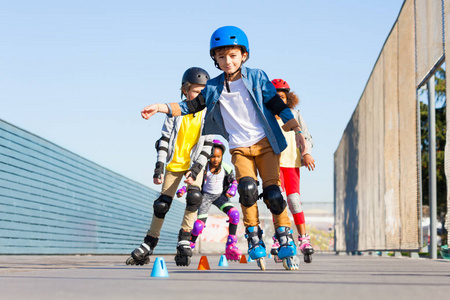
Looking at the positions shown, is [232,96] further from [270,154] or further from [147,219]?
[147,219]

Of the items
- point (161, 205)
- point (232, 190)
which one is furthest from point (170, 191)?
point (232, 190)

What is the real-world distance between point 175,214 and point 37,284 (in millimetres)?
28718

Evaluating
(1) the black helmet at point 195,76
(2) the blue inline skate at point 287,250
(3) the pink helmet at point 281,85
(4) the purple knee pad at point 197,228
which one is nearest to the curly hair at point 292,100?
(3) the pink helmet at point 281,85

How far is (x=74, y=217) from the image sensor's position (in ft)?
51.6

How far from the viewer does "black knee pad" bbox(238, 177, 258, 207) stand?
176 inches

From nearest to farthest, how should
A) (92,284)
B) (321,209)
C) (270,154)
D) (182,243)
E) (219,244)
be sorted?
(92,284) < (270,154) < (182,243) < (219,244) < (321,209)

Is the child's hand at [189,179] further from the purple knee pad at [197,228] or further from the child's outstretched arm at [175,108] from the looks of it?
the purple knee pad at [197,228]

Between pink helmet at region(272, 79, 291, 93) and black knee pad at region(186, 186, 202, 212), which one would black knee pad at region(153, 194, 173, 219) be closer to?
black knee pad at region(186, 186, 202, 212)

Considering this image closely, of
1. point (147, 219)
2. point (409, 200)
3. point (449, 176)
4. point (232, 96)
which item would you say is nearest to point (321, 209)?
point (147, 219)

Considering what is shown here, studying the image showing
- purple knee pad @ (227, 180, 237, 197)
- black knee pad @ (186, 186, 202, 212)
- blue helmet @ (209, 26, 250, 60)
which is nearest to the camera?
blue helmet @ (209, 26, 250, 60)

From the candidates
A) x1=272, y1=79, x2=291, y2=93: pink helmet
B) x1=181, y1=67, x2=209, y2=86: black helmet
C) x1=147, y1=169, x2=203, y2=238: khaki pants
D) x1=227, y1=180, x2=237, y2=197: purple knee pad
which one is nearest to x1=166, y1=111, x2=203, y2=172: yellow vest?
x1=147, y1=169, x2=203, y2=238: khaki pants

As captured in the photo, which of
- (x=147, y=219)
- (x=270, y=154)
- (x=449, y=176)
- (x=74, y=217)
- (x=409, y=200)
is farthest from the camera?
(x=147, y=219)

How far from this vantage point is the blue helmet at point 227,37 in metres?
4.57

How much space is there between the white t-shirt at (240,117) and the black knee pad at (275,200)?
1.23ft
